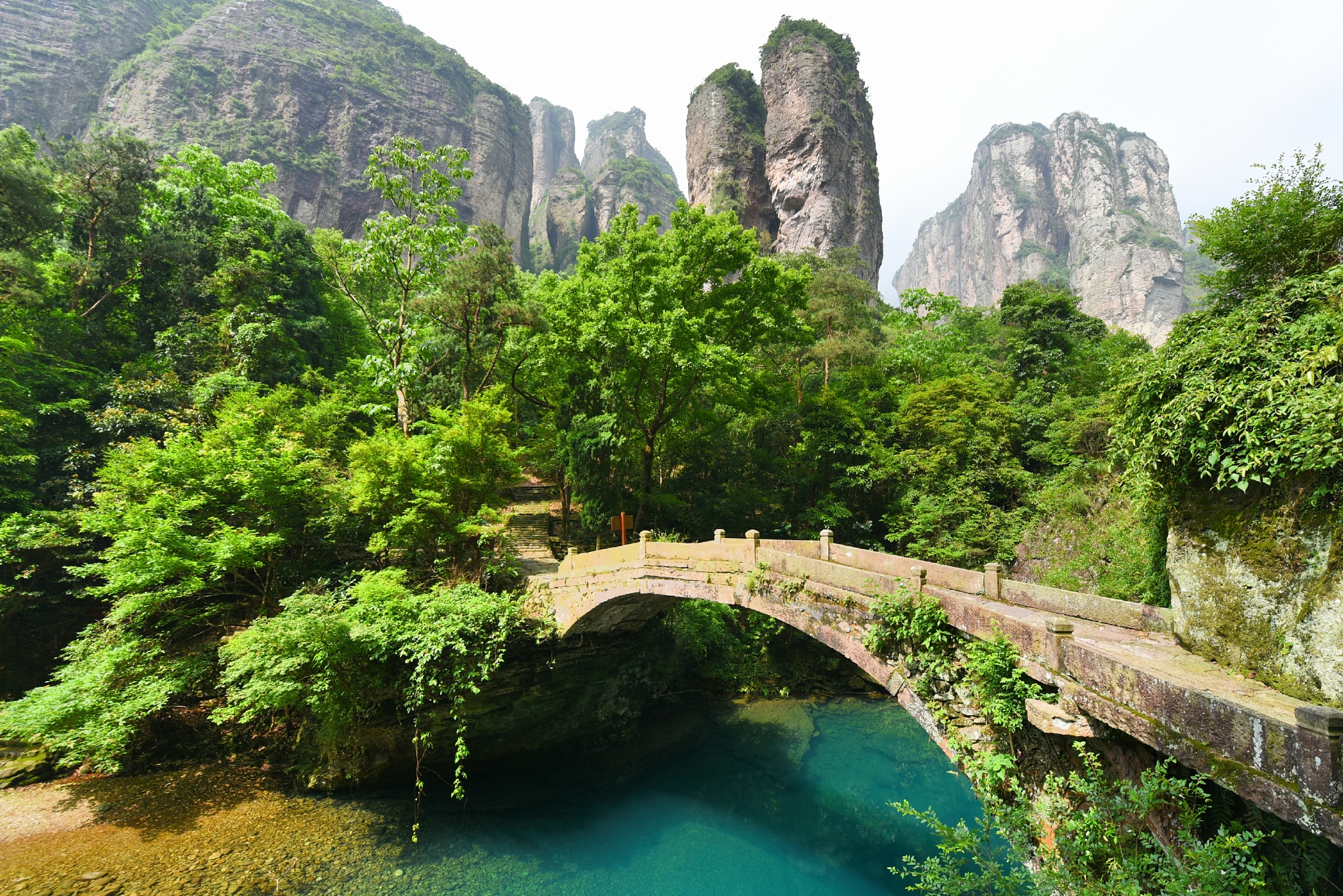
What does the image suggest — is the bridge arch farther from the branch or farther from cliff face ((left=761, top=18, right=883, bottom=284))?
cliff face ((left=761, top=18, right=883, bottom=284))

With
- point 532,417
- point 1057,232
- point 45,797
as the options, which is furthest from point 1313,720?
point 1057,232

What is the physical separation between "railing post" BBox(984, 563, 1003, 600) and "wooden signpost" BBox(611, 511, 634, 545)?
31.0 feet

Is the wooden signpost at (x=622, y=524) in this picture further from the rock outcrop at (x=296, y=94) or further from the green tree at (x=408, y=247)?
the rock outcrop at (x=296, y=94)

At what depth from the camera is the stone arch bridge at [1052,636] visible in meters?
3.13

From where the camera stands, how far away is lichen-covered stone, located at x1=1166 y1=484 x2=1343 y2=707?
397 cm

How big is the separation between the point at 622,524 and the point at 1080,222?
361 feet

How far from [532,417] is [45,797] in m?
17.7

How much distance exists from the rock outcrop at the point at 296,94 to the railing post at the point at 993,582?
163ft

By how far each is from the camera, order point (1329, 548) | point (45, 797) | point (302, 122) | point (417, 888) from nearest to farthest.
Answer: point (1329, 548)
point (417, 888)
point (45, 797)
point (302, 122)

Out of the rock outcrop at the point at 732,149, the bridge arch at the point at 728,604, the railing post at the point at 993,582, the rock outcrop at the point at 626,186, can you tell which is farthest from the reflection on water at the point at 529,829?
the rock outcrop at the point at 626,186

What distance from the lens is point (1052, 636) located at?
16.0 ft

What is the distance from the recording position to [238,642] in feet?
30.9

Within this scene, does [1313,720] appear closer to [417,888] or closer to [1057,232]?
[417,888]

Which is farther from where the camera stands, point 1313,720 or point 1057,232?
point 1057,232
